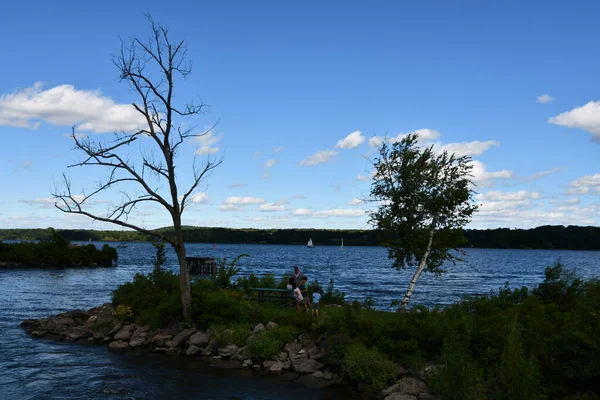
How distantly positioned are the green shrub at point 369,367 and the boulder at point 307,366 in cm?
139

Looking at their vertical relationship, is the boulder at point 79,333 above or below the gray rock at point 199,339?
below

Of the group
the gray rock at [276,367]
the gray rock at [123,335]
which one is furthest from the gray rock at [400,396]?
the gray rock at [123,335]

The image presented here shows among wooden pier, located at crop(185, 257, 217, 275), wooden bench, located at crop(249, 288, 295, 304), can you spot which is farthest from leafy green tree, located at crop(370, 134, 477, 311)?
wooden pier, located at crop(185, 257, 217, 275)

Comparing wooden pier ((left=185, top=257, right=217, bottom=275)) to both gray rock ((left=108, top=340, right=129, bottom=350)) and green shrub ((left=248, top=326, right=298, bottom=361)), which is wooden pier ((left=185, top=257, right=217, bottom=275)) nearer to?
gray rock ((left=108, top=340, right=129, bottom=350))

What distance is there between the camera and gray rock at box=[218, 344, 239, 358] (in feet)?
71.0

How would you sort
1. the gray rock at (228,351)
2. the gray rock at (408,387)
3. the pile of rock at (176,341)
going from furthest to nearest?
the gray rock at (228,351) < the pile of rock at (176,341) < the gray rock at (408,387)

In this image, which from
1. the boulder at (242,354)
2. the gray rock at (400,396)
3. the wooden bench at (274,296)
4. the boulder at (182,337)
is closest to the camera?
the gray rock at (400,396)

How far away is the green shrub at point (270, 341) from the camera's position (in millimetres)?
20625

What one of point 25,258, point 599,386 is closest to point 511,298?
point 599,386

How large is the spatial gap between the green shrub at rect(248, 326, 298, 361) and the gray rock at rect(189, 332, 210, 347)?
2.51 metres

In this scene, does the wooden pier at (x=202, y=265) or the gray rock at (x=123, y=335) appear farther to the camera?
the wooden pier at (x=202, y=265)

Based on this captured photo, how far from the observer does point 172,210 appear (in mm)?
23422

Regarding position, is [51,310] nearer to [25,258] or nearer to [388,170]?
[388,170]

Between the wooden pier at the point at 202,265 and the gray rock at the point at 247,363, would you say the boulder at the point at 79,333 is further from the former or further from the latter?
the wooden pier at the point at 202,265
